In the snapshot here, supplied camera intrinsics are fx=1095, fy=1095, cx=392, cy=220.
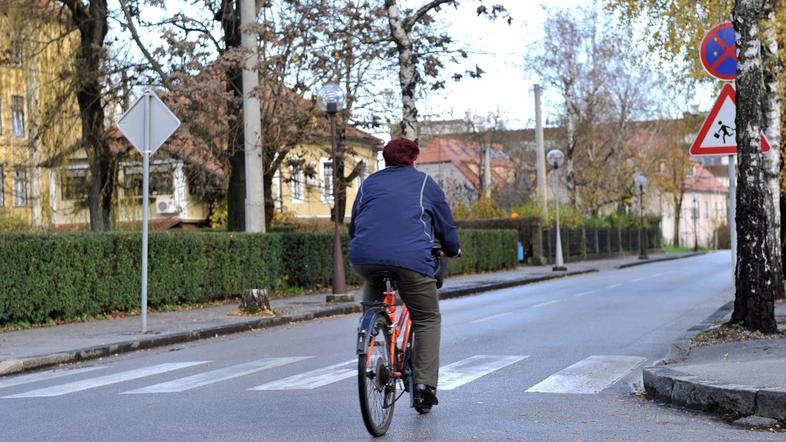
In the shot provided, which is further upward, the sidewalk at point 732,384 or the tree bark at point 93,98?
the tree bark at point 93,98

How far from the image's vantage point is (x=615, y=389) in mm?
9070

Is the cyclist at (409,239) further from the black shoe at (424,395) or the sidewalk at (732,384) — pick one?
the sidewalk at (732,384)

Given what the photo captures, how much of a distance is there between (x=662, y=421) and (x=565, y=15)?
46815 mm

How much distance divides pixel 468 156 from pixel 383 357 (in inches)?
2802

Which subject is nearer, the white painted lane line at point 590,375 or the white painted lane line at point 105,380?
the white painted lane line at point 590,375

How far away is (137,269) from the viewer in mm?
18406

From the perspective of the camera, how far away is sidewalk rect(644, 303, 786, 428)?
7266 millimetres

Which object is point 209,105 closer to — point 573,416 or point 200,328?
point 200,328

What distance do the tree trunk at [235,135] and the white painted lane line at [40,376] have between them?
1269 centimetres

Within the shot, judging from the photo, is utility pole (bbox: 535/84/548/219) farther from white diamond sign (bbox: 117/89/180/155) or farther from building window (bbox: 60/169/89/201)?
white diamond sign (bbox: 117/89/180/155)

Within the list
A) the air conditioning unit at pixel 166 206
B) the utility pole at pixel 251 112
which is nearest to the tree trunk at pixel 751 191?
the utility pole at pixel 251 112

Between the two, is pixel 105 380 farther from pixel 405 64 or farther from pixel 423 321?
pixel 405 64

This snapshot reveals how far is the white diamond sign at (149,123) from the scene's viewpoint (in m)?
→ 15.0

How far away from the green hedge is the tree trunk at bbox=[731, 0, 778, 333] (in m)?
9.90
